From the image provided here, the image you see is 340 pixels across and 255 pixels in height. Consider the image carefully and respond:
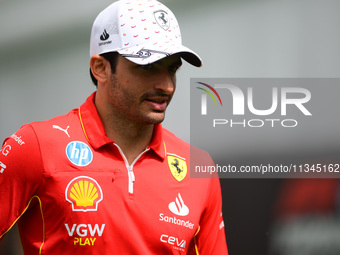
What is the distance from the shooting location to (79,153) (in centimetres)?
214

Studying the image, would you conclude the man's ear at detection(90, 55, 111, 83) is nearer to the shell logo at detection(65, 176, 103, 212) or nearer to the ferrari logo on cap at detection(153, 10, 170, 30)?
the ferrari logo on cap at detection(153, 10, 170, 30)

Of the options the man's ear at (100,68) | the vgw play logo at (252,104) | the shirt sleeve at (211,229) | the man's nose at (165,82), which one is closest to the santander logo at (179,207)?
the shirt sleeve at (211,229)

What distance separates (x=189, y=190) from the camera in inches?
90.0

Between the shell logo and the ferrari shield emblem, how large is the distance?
33cm

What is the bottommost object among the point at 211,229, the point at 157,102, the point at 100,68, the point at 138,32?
the point at 211,229

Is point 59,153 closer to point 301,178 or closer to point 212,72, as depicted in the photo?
point 212,72

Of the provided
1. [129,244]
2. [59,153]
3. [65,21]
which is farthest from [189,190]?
[65,21]

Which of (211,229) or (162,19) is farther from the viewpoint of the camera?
(211,229)

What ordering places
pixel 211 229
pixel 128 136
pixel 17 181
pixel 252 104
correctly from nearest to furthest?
1. pixel 17 181
2. pixel 128 136
3. pixel 211 229
4. pixel 252 104

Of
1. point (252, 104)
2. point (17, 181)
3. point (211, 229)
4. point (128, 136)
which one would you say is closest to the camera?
point (17, 181)

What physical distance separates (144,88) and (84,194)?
1.38ft

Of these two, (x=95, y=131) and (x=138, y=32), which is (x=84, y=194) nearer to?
(x=95, y=131)

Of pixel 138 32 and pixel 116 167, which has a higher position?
pixel 138 32

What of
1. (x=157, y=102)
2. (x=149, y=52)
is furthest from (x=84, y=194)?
(x=149, y=52)
